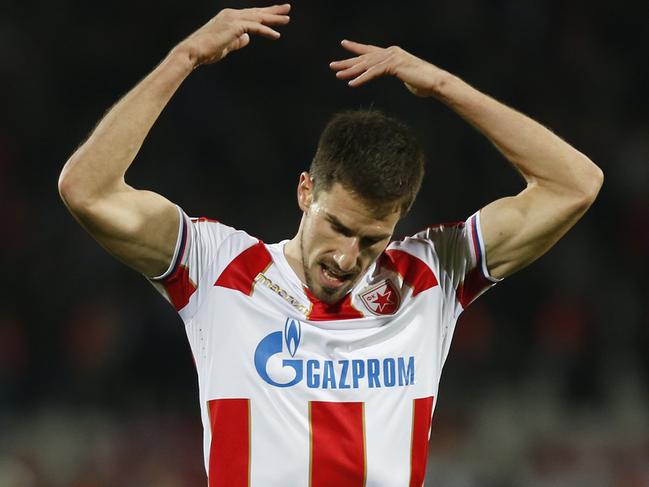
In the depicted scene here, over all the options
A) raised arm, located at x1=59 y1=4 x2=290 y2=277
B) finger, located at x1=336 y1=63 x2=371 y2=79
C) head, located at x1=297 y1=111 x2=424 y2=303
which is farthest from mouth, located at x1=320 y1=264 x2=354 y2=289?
finger, located at x1=336 y1=63 x2=371 y2=79

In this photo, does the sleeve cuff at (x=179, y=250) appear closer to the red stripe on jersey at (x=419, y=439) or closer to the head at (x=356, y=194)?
the head at (x=356, y=194)

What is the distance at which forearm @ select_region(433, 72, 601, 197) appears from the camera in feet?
9.48

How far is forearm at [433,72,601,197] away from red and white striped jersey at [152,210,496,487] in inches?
10.4

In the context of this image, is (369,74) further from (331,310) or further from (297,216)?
(297,216)

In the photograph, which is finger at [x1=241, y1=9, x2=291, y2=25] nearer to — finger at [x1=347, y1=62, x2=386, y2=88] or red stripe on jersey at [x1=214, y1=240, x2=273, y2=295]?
finger at [x1=347, y1=62, x2=386, y2=88]

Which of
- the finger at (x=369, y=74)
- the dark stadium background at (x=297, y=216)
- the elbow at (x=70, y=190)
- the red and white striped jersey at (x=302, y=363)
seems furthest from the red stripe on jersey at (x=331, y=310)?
the dark stadium background at (x=297, y=216)

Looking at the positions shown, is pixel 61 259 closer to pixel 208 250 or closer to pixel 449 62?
pixel 449 62

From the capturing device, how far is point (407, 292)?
2953 millimetres

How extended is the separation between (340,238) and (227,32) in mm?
688

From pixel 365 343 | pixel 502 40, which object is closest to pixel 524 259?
pixel 365 343

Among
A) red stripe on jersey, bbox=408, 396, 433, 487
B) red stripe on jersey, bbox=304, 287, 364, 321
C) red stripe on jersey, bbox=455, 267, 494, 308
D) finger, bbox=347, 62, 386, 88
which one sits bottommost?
red stripe on jersey, bbox=408, 396, 433, 487

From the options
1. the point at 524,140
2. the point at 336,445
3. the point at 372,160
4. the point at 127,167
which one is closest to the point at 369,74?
the point at 372,160

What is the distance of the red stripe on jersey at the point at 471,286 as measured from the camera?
301cm

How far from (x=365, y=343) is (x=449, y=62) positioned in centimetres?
629
